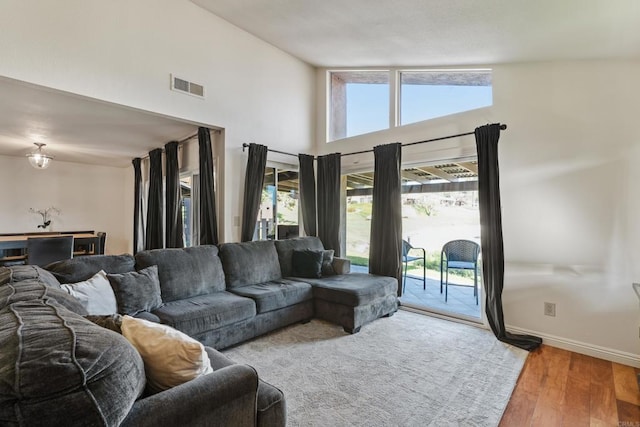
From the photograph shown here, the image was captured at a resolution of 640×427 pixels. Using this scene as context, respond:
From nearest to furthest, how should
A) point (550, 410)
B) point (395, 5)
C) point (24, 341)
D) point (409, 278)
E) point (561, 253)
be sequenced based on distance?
point (24, 341) < point (550, 410) < point (395, 5) < point (561, 253) < point (409, 278)

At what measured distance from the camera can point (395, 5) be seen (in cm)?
269

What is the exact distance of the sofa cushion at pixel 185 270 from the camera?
2.91 m

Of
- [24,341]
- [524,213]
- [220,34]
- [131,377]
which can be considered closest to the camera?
[24,341]

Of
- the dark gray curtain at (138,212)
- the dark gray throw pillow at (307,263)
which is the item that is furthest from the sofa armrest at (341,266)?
the dark gray curtain at (138,212)

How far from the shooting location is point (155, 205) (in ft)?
17.5

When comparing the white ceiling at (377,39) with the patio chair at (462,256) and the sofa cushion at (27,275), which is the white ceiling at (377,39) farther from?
the patio chair at (462,256)

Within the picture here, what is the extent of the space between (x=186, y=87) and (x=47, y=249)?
11.0 feet

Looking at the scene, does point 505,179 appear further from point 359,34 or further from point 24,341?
point 24,341

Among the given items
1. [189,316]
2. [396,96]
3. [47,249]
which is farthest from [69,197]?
[396,96]

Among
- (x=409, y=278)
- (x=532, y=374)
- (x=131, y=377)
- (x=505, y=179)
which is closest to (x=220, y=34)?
(x=505, y=179)

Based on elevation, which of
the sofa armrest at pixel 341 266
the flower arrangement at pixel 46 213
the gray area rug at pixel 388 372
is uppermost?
the flower arrangement at pixel 46 213

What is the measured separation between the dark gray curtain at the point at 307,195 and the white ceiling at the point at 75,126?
1.67m

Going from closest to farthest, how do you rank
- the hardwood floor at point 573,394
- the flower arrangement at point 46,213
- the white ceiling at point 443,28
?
the hardwood floor at point 573,394 → the white ceiling at point 443,28 → the flower arrangement at point 46,213

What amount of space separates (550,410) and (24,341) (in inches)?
110
